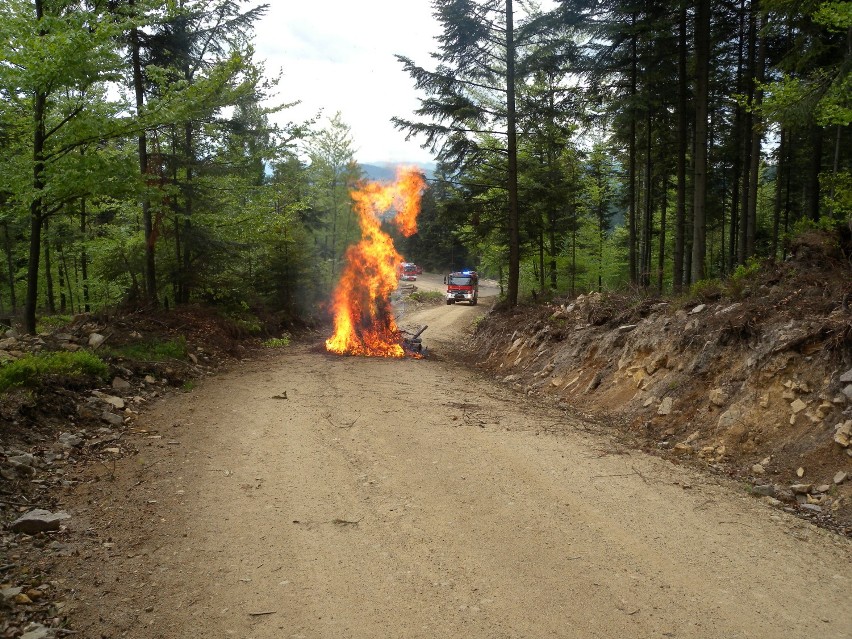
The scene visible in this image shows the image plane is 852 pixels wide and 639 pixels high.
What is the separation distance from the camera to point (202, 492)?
20.2 feet

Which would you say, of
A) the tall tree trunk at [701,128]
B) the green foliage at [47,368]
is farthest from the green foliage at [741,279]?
the green foliage at [47,368]

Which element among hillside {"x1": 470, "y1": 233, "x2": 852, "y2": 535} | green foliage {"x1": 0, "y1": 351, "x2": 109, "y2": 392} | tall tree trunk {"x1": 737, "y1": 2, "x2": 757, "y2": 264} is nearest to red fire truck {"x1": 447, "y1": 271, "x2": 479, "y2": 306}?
tall tree trunk {"x1": 737, "y1": 2, "x2": 757, "y2": 264}

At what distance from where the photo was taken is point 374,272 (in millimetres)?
19422

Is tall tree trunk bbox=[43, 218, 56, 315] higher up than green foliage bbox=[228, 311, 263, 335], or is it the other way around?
tall tree trunk bbox=[43, 218, 56, 315]

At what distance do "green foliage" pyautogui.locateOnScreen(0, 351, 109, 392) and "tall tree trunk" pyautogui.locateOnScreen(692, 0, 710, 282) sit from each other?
14256 millimetres

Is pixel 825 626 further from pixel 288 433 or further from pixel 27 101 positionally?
pixel 27 101

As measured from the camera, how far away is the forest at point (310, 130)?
1060cm

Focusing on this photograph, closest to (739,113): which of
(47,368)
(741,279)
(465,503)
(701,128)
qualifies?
(701,128)

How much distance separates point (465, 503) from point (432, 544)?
992 millimetres

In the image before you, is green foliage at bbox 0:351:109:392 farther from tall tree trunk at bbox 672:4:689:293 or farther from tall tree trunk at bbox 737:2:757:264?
tall tree trunk at bbox 737:2:757:264

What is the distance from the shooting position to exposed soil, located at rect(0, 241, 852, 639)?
4020 mm

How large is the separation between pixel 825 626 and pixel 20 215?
14142 mm

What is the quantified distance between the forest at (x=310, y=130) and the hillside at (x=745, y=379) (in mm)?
1785

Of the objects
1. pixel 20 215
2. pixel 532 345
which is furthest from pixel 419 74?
pixel 20 215
